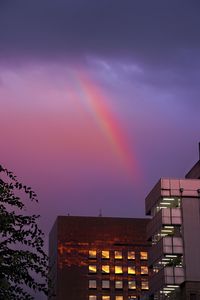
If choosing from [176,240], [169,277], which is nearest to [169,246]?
[176,240]

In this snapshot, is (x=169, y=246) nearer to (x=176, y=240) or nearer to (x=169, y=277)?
(x=176, y=240)

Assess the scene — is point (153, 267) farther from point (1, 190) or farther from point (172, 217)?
point (1, 190)

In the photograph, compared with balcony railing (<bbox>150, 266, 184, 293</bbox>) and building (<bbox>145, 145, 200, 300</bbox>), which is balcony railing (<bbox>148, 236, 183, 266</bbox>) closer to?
building (<bbox>145, 145, 200, 300</bbox>)

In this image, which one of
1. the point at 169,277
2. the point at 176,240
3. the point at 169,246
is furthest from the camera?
the point at 176,240

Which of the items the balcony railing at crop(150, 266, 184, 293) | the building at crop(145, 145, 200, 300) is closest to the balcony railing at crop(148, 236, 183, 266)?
the building at crop(145, 145, 200, 300)

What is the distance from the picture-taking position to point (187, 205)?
9550 cm

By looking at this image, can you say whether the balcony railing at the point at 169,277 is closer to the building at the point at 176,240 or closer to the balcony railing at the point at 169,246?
the building at the point at 176,240

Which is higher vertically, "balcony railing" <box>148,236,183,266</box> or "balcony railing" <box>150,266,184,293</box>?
"balcony railing" <box>148,236,183,266</box>

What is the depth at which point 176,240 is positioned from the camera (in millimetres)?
93500

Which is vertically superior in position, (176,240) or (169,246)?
(176,240)

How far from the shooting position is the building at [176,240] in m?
90.8

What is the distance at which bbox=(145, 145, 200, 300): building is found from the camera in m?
90.8

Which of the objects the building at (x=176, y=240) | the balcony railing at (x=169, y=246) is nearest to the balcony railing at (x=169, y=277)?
the building at (x=176, y=240)

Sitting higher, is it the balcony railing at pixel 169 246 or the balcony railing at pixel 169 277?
the balcony railing at pixel 169 246
